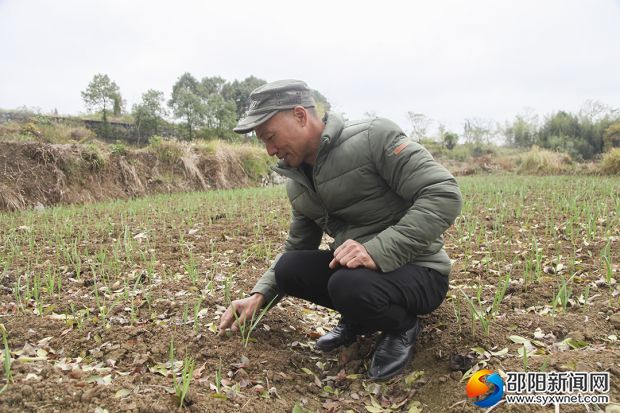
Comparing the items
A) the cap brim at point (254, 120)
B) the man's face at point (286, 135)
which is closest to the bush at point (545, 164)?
the man's face at point (286, 135)

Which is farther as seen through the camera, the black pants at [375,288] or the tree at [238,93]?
the tree at [238,93]

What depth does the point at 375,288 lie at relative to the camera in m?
1.98

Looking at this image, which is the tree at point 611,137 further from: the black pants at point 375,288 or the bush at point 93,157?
the black pants at point 375,288

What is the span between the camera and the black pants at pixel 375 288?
1995mm

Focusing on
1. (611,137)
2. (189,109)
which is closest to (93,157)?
(189,109)

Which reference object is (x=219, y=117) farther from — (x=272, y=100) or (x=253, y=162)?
(x=272, y=100)

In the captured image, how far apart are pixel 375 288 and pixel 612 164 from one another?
14.5 m

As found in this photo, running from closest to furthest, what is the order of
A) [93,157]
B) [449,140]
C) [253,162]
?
1. [93,157]
2. [253,162]
3. [449,140]

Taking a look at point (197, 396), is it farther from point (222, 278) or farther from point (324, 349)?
point (222, 278)

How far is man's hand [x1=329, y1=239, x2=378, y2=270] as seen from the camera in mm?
1976

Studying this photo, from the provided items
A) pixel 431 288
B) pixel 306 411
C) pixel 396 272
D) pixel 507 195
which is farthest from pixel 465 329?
pixel 507 195

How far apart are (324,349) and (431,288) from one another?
698mm

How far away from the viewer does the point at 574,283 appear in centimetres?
286

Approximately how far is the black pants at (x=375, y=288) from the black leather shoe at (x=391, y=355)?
0.05 meters
